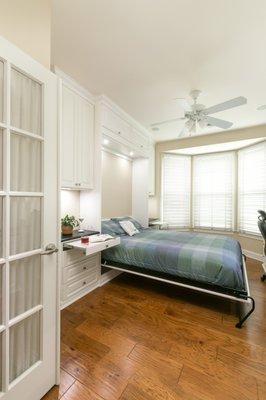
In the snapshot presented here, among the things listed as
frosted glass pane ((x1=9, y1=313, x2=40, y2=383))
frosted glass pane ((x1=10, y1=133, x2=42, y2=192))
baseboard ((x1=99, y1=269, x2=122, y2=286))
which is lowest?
baseboard ((x1=99, y1=269, x2=122, y2=286))

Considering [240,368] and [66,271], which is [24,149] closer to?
[66,271]

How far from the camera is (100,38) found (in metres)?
1.98

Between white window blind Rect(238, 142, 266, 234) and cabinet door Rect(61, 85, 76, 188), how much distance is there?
12.7ft

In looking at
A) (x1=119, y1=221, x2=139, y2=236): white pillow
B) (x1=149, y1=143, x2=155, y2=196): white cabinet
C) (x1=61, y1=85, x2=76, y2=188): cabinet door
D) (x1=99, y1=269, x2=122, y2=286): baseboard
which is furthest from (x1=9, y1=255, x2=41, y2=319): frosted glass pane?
(x1=149, y1=143, x2=155, y2=196): white cabinet

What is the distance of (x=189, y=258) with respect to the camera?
95.1 inches

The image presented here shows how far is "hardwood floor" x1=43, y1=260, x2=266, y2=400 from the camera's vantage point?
1372mm

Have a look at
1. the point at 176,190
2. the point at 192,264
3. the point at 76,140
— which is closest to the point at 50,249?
the point at 192,264

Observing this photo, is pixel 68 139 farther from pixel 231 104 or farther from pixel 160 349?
pixel 160 349

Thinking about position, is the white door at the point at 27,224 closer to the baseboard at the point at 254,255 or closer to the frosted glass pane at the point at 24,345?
the frosted glass pane at the point at 24,345

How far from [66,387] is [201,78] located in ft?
11.2

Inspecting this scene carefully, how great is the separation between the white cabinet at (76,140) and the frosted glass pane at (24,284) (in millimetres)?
1433

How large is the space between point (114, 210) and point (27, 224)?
2.75 metres

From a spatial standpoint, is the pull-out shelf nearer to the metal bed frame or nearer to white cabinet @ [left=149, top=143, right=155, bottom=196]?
the metal bed frame

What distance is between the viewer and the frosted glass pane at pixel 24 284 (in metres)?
1.13
